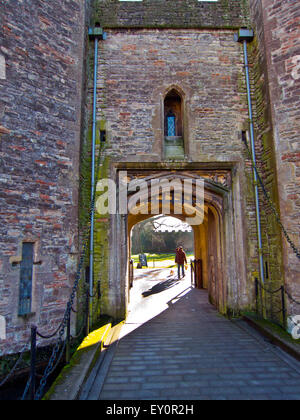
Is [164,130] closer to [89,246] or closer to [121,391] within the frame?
[89,246]

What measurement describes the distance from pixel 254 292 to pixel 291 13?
21.2ft

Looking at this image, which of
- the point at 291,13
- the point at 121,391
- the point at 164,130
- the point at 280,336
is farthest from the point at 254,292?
the point at 291,13

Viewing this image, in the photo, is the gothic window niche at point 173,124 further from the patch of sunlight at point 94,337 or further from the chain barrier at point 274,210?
the patch of sunlight at point 94,337

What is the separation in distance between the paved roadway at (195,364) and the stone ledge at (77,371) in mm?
223

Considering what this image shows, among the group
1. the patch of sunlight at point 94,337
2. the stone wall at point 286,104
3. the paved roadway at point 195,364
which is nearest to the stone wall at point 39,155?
the patch of sunlight at point 94,337

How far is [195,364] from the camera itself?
396cm

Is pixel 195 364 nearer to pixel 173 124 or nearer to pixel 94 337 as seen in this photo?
pixel 94 337

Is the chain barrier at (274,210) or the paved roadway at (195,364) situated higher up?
the chain barrier at (274,210)

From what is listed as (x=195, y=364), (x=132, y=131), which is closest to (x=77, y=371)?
(x=195, y=364)

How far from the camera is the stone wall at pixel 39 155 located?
4.64 m

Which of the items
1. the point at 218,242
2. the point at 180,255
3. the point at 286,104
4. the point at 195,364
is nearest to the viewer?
the point at 195,364

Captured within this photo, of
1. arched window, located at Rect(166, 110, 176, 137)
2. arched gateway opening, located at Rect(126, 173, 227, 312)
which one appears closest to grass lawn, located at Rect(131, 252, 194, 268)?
arched gateway opening, located at Rect(126, 173, 227, 312)

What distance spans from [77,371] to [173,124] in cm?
A: 631

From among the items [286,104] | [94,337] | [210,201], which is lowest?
[94,337]
